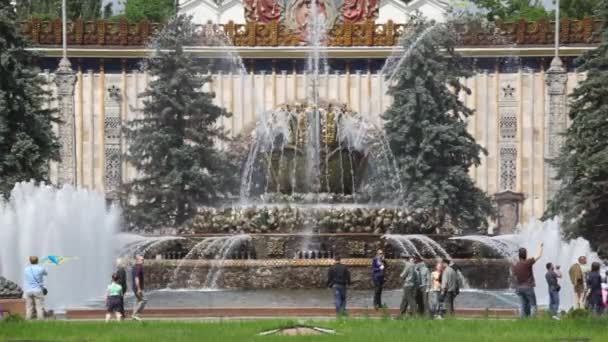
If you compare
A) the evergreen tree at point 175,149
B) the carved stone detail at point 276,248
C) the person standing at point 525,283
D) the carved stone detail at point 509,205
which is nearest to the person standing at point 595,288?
the person standing at point 525,283

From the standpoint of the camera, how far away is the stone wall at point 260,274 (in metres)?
34.3

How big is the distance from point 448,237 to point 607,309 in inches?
220

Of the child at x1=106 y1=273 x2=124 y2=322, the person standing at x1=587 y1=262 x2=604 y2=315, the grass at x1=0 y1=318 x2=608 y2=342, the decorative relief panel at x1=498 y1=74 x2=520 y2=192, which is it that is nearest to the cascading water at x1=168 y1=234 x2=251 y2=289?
the child at x1=106 y1=273 x2=124 y2=322

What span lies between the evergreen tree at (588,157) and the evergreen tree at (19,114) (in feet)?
39.7

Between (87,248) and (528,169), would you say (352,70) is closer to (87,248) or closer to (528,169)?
(528,169)

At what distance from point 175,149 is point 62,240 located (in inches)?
771

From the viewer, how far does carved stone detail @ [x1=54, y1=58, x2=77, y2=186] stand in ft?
200

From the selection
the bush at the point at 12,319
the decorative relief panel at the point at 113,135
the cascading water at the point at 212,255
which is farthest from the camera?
the decorative relief panel at the point at 113,135

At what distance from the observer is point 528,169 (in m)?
70.5

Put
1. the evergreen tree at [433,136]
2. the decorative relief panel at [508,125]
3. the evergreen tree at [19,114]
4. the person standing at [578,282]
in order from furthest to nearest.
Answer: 1. the decorative relief panel at [508,125]
2. the evergreen tree at [433,136]
3. the evergreen tree at [19,114]
4. the person standing at [578,282]

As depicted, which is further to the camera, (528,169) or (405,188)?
(528,169)

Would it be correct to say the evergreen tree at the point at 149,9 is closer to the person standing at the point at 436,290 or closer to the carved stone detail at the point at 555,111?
the carved stone detail at the point at 555,111

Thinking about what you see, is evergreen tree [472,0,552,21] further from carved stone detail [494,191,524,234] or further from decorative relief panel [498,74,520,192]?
carved stone detail [494,191,524,234]

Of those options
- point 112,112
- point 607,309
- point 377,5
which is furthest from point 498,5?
point 607,309
